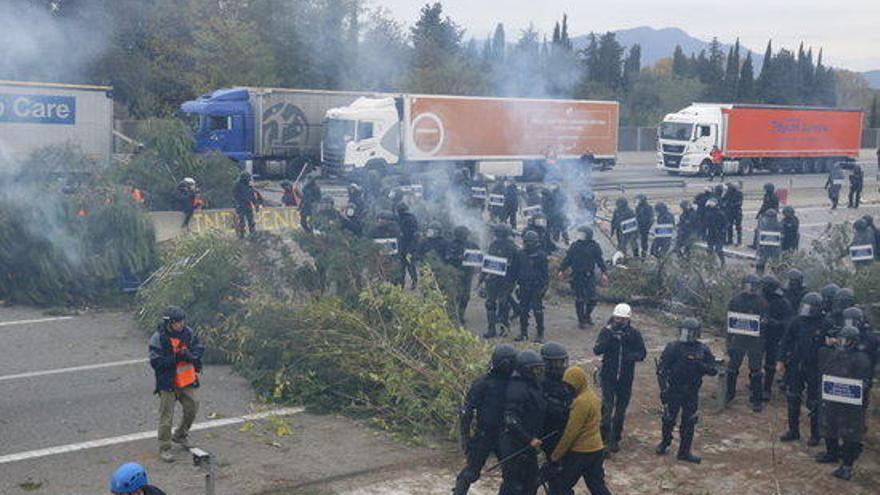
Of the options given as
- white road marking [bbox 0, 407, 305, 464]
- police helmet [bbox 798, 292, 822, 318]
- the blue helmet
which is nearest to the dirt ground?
police helmet [bbox 798, 292, 822, 318]

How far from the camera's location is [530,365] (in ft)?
26.0

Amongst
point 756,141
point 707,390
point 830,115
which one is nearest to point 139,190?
point 707,390

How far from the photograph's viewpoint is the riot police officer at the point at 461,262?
15641 millimetres

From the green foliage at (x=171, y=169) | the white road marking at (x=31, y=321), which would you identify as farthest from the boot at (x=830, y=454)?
the green foliage at (x=171, y=169)

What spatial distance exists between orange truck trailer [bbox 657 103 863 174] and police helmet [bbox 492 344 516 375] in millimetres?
37513

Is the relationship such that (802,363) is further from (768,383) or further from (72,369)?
(72,369)

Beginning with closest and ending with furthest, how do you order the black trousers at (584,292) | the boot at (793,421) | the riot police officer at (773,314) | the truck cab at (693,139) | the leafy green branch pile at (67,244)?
the boot at (793,421), the riot police officer at (773,314), the black trousers at (584,292), the leafy green branch pile at (67,244), the truck cab at (693,139)

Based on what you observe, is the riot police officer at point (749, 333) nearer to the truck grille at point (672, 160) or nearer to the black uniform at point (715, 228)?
the black uniform at point (715, 228)

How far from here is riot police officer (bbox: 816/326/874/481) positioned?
9.73m

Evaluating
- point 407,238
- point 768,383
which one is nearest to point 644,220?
point 407,238

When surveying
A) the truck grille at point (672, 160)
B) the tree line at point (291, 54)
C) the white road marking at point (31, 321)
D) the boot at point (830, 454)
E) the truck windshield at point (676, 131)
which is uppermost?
the tree line at point (291, 54)

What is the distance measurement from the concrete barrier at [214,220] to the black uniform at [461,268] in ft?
20.9

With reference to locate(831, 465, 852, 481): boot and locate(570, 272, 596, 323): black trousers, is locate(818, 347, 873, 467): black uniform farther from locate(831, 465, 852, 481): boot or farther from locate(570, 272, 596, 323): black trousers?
locate(570, 272, 596, 323): black trousers

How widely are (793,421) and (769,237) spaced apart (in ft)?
30.7
